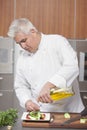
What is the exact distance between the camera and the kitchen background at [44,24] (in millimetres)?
3496

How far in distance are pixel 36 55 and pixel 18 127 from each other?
711 mm

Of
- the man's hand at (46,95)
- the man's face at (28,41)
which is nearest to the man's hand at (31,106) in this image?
the man's hand at (46,95)

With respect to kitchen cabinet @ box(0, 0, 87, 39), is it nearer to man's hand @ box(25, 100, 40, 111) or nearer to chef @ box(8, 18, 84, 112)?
chef @ box(8, 18, 84, 112)

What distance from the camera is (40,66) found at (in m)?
2.23

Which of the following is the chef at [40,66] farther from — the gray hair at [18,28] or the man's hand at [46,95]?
the man's hand at [46,95]

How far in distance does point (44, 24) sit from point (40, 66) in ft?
4.60

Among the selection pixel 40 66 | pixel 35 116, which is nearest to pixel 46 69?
pixel 40 66

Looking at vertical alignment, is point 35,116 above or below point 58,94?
below

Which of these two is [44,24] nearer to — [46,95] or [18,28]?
[18,28]

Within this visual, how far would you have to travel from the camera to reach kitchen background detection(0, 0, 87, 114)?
3.50 meters

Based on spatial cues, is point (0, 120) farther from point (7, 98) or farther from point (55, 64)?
point (7, 98)

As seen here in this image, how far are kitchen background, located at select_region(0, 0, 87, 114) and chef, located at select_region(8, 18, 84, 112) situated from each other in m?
1.19

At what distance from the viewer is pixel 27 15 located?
11.6 ft

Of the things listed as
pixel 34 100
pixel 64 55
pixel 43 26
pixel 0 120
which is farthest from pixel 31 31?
pixel 43 26
